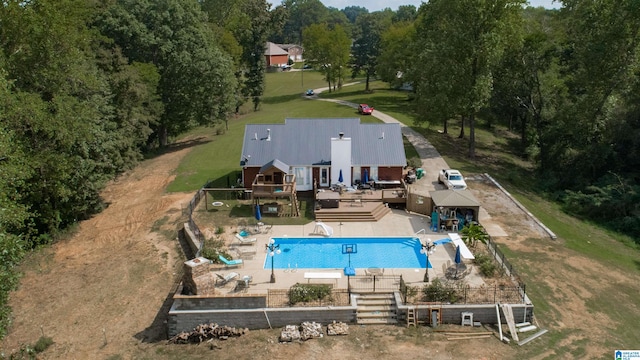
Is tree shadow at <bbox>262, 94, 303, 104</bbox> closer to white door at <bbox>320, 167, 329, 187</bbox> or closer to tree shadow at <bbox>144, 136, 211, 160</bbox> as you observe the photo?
tree shadow at <bbox>144, 136, 211, 160</bbox>

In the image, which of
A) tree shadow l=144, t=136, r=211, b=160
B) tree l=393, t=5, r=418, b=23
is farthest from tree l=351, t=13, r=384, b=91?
tree shadow l=144, t=136, r=211, b=160

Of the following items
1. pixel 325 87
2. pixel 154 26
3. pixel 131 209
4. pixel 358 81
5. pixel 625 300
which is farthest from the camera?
pixel 358 81

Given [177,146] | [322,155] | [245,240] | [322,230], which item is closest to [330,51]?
[177,146]

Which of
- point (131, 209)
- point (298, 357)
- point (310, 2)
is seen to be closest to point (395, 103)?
point (131, 209)

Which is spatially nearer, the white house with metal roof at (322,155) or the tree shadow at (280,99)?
the white house with metal roof at (322,155)

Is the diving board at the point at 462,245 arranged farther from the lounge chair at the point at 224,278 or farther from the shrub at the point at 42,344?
the shrub at the point at 42,344

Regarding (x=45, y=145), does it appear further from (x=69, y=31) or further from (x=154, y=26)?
(x=154, y=26)

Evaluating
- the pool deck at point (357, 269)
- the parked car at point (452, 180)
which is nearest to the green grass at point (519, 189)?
the pool deck at point (357, 269)
